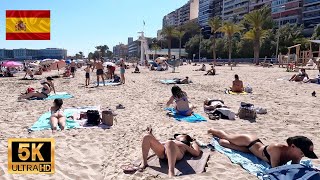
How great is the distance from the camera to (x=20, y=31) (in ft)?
15.4

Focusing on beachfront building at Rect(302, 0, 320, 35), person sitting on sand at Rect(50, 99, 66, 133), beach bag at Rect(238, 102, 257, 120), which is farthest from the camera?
beachfront building at Rect(302, 0, 320, 35)

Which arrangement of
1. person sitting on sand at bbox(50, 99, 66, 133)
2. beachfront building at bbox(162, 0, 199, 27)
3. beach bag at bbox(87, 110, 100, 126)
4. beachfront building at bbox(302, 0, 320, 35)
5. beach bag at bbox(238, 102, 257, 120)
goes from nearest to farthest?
1. person sitting on sand at bbox(50, 99, 66, 133)
2. beach bag at bbox(87, 110, 100, 126)
3. beach bag at bbox(238, 102, 257, 120)
4. beachfront building at bbox(302, 0, 320, 35)
5. beachfront building at bbox(162, 0, 199, 27)

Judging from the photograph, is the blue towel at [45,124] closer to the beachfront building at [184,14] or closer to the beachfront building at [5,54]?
the beachfront building at [184,14]

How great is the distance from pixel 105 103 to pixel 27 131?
406cm

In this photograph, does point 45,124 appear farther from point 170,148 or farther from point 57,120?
point 170,148

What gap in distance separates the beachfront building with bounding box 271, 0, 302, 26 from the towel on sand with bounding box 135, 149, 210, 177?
75953 mm

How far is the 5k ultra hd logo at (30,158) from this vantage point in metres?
4.02

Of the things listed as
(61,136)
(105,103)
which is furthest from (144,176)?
(105,103)

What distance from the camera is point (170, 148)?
460 cm

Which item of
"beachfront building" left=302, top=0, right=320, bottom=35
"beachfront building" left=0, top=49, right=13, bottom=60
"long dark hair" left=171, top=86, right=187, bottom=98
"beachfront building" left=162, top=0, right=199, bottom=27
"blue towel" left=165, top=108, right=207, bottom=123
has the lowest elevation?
"blue towel" left=165, top=108, right=207, bottom=123

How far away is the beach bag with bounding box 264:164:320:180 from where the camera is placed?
3.64 meters

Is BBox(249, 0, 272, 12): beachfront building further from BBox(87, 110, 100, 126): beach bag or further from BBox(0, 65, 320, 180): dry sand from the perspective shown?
BBox(87, 110, 100, 126): beach bag

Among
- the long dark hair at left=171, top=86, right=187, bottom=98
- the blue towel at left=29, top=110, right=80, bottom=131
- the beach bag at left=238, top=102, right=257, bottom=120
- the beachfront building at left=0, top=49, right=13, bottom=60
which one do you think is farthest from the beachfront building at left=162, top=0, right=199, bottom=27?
the blue towel at left=29, top=110, right=80, bottom=131

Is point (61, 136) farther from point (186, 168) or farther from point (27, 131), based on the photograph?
point (186, 168)
